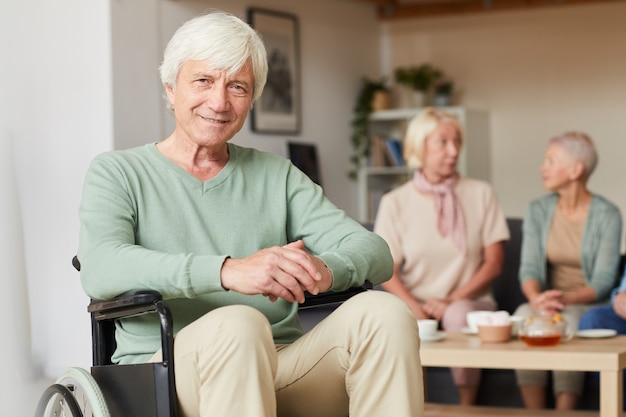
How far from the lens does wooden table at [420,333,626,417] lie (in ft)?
9.88

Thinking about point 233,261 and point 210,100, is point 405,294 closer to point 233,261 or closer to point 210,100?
point 210,100

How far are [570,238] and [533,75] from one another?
12.1ft

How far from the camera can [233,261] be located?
1.99 meters

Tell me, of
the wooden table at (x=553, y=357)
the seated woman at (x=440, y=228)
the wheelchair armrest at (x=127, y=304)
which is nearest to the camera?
the wheelchair armrest at (x=127, y=304)

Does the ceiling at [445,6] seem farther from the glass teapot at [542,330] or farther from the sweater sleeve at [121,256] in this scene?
the sweater sleeve at [121,256]

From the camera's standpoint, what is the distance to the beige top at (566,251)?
4.16 m

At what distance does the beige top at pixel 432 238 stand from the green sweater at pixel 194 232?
196 centimetres

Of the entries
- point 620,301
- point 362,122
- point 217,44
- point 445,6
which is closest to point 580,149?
point 620,301

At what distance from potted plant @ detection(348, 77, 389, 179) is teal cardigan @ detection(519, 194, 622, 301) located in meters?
3.47

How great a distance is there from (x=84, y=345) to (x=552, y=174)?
2.25 m

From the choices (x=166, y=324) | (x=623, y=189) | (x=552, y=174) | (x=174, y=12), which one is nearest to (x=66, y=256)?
(x=174, y=12)

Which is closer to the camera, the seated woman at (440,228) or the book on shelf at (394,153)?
the seated woman at (440,228)

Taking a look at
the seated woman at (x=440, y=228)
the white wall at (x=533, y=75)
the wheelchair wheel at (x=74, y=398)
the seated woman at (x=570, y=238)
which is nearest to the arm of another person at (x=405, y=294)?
the seated woman at (x=440, y=228)

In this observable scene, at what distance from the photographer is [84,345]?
4914 millimetres
